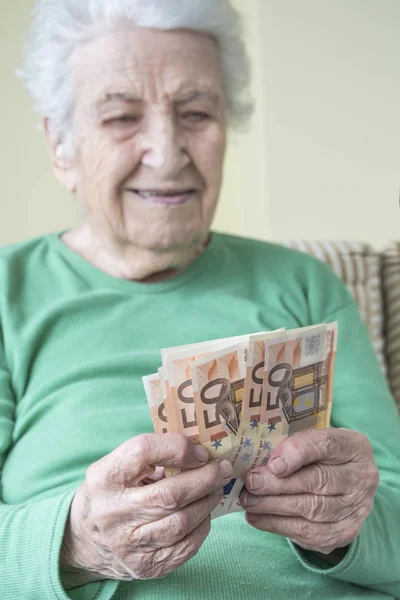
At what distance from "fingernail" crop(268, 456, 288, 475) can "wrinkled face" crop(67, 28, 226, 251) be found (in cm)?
51

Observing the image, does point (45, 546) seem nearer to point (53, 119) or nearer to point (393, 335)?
point (53, 119)

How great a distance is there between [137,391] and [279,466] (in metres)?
0.37

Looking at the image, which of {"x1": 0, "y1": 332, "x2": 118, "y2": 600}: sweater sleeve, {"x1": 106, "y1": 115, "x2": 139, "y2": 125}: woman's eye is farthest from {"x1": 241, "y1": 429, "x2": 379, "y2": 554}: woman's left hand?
{"x1": 106, "y1": 115, "x2": 139, "y2": 125}: woman's eye

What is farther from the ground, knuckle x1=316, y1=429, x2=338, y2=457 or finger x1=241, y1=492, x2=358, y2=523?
knuckle x1=316, y1=429, x2=338, y2=457

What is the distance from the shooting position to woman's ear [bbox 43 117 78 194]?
1319 millimetres

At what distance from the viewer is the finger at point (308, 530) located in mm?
902

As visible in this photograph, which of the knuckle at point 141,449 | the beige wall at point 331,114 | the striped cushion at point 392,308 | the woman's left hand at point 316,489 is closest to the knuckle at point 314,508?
the woman's left hand at point 316,489

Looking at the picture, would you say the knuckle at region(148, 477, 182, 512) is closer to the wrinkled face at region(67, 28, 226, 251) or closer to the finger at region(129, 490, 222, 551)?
the finger at region(129, 490, 222, 551)

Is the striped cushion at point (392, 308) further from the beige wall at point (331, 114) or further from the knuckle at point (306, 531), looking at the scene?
the knuckle at point (306, 531)

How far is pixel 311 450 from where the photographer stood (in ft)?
2.81

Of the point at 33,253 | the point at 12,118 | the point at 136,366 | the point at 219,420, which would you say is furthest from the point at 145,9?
the point at 12,118

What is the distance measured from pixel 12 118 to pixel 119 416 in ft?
5.16

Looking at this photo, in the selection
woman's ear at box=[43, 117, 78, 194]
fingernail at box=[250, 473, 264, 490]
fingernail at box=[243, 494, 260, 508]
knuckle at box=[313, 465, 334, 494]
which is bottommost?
fingernail at box=[243, 494, 260, 508]

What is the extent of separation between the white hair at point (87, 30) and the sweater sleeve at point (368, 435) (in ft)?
1.62
